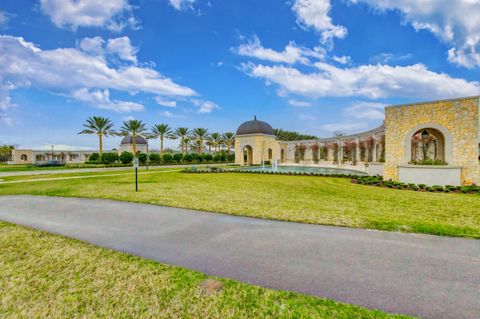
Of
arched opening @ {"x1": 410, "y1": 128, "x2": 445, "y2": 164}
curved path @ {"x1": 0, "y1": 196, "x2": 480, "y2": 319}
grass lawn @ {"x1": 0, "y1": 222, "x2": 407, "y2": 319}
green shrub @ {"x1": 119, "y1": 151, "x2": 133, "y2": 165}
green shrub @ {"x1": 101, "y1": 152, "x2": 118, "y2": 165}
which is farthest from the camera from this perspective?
green shrub @ {"x1": 101, "y1": 152, "x2": 118, "y2": 165}

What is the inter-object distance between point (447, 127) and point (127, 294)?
16.1 m

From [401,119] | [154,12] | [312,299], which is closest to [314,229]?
[312,299]

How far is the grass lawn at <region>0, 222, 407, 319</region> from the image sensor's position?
259 cm

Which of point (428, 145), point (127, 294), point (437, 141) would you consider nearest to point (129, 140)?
point (428, 145)

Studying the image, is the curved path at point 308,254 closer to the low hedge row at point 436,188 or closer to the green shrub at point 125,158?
the low hedge row at point 436,188

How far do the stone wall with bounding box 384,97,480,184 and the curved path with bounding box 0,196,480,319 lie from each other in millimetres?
10385

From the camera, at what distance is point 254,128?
3919 cm

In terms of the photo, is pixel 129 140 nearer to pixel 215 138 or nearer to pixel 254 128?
pixel 215 138

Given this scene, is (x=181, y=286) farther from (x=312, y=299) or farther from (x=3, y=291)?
(x=3, y=291)

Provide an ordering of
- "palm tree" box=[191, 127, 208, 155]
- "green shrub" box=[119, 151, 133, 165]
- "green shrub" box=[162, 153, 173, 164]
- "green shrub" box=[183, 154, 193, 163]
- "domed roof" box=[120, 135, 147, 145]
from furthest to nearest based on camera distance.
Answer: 1. "domed roof" box=[120, 135, 147, 145]
2. "palm tree" box=[191, 127, 208, 155]
3. "green shrub" box=[183, 154, 193, 163]
4. "green shrub" box=[162, 153, 173, 164]
5. "green shrub" box=[119, 151, 133, 165]

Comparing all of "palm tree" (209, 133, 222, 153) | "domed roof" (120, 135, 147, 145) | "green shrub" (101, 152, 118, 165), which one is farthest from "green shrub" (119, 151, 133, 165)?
"palm tree" (209, 133, 222, 153)

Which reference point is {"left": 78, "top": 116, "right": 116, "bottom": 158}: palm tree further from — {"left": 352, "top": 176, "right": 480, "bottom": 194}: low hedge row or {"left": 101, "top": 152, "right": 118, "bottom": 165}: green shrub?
{"left": 352, "top": 176, "right": 480, "bottom": 194}: low hedge row

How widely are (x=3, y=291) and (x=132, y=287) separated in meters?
1.72

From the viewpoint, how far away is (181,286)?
3.08 m
